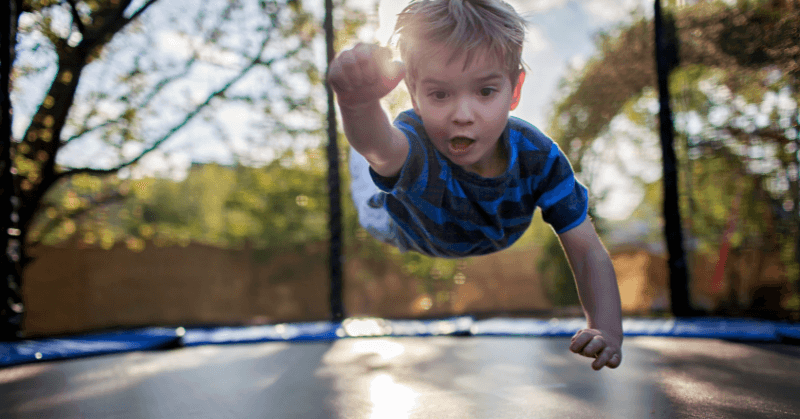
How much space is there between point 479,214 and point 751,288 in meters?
2.36

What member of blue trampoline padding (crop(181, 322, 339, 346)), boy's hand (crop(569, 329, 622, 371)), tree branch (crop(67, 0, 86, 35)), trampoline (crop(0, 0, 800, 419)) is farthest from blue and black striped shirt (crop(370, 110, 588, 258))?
tree branch (crop(67, 0, 86, 35))

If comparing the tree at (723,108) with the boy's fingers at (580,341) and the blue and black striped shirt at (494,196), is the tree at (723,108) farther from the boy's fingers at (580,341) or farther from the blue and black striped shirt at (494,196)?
the boy's fingers at (580,341)

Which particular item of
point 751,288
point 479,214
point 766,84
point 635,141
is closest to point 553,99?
point 635,141

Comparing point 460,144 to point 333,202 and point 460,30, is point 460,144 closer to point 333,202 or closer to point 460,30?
point 460,30

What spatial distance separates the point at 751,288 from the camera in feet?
8.14

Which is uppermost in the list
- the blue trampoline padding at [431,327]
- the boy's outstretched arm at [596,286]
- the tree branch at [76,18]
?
the tree branch at [76,18]

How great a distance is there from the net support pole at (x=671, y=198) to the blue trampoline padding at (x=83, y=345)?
7.38 ft

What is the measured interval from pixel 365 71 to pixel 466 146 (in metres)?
0.23

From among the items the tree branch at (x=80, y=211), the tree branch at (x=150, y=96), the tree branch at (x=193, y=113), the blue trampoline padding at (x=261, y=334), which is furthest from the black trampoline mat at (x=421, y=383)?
the tree branch at (x=80, y=211)

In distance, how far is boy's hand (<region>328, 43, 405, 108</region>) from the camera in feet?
1.52

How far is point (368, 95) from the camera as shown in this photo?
50 centimetres

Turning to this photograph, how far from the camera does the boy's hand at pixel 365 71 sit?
1.52 feet

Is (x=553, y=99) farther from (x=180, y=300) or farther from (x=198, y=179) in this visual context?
(x=180, y=300)

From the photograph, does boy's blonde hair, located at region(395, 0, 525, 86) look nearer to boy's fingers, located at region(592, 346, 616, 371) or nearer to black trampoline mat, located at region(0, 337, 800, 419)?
boy's fingers, located at region(592, 346, 616, 371)
